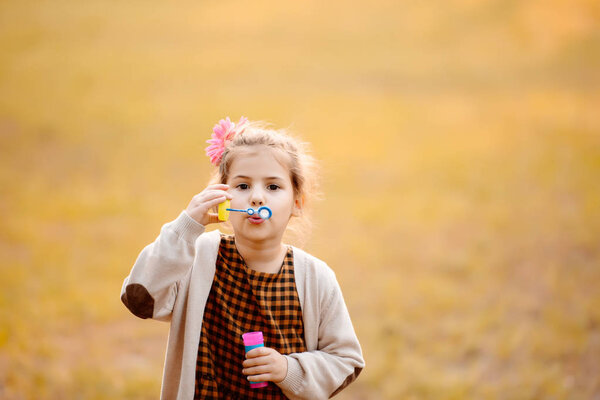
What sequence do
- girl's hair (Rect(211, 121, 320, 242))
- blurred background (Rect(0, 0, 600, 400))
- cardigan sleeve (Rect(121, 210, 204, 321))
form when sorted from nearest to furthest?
cardigan sleeve (Rect(121, 210, 204, 321)), girl's hair (Rect(211, 121, 320, 242)), blurred background (Rect(0, 0, 600, 400))

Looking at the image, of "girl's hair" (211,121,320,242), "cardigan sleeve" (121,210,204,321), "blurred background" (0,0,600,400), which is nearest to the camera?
"cardigan sleeve" (121,210,204,321)

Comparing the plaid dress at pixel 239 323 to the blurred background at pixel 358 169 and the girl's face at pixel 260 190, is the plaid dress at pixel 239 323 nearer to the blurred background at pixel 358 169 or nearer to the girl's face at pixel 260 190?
the girl's face at pixel 260 190

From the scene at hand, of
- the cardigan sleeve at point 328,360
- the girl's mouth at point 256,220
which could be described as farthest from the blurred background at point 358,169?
the girl's mouth at point 256,220

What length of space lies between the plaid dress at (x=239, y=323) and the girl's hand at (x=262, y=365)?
0.24ft

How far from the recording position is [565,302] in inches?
134

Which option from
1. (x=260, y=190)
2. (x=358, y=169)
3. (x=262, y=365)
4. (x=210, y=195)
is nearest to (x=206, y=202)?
(x=210, y=195)

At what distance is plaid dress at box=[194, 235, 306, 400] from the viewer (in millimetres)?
1401

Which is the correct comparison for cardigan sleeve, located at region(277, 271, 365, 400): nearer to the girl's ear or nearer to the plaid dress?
the plaid dress

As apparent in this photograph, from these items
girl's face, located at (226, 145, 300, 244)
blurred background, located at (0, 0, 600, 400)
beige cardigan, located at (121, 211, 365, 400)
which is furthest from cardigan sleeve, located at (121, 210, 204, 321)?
blurred background, located at (0, 0, 600, 400)

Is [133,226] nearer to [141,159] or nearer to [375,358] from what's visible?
[141,159]

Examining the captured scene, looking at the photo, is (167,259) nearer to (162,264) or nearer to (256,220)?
(162,264)

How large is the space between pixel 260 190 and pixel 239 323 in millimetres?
298

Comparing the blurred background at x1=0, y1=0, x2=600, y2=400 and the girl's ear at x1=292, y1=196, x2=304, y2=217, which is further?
the blurred background at x1=0, y1=0, x2=600, y2=400

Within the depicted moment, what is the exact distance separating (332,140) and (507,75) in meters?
1.82
